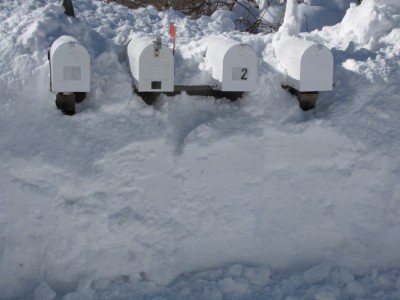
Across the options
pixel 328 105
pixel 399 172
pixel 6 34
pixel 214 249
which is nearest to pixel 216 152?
pixel 214 249

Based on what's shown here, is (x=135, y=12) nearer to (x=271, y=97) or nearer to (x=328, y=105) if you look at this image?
(x=271, y=97)

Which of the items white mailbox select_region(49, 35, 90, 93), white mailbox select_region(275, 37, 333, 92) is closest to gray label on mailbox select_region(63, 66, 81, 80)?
white mailbox select_region(49, 35, 90, 93)

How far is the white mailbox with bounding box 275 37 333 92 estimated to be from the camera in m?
4.94

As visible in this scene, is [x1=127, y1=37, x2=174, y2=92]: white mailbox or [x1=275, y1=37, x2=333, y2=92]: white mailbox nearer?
[x1=127, y1=37, x2=174, y2=92]: white mailbox

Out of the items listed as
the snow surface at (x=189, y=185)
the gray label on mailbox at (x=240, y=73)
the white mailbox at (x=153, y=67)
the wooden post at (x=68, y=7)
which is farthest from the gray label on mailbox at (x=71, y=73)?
the gray label on mailbox at (x=240, y=73)

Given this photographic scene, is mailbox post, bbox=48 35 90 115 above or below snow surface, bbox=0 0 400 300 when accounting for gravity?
above

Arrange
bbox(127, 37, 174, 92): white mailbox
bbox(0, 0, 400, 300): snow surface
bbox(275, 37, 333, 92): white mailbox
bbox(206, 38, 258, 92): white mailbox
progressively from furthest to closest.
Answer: bbox(275, 37, 333, 92): white mailbox, bbox(206, 38, 258, 92): white mailbox, bbox(127, 37, 174, 92): white mailbox, bbox(0, 0, 400, 300): snow surface

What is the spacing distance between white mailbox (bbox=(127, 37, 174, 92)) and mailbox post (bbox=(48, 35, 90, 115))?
0.41 meters

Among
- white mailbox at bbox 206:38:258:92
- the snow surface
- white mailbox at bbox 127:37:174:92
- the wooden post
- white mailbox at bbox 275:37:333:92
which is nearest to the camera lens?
the snow surface

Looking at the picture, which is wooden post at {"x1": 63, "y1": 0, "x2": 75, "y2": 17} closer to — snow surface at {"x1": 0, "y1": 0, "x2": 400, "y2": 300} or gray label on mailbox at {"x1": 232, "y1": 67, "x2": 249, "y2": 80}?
snow surface at {"x1": 0, "y1": 0, "x2": 400, "y2": 300}

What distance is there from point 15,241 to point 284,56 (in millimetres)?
2797

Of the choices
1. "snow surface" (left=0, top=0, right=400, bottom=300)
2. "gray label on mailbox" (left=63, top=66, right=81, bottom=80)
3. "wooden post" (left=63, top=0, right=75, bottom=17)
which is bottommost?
"snow surface" (left=0, top=0, right=400, bottom=300)

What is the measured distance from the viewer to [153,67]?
4.71 m

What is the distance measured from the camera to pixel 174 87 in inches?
197
